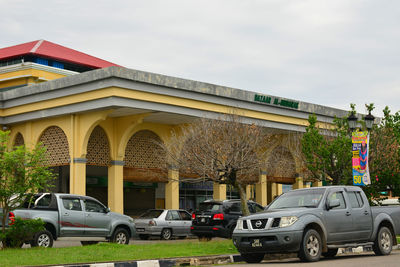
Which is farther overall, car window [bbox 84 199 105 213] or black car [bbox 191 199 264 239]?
black car [bbox 191 199 264 239]

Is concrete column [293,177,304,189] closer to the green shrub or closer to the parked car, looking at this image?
the parked car

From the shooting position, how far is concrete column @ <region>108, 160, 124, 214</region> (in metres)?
29.3

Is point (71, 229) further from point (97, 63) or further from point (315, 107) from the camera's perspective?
point (97, 63)

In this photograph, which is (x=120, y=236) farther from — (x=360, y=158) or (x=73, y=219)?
(x=360, y=158)

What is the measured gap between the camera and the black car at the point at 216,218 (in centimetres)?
2175

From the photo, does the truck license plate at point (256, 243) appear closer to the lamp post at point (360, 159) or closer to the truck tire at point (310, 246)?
the truck tire at point (310, 246)

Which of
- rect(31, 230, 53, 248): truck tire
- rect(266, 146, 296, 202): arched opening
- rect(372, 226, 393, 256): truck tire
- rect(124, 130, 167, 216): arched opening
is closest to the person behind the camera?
rect(372, 226, 393, 256): truck tire

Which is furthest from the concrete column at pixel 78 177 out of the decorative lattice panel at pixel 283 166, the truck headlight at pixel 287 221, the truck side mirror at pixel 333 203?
the truck headlight at pixel 287 221

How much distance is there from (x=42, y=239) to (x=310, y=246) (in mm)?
7781

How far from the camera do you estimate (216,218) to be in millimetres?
21859

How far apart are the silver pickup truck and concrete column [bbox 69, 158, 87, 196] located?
8762 millimetres

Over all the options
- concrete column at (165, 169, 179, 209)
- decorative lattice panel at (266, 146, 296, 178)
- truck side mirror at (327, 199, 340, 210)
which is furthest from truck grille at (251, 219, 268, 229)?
decorative lattice panel at (266, 146, 296, 178)

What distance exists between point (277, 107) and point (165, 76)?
844 centimetres

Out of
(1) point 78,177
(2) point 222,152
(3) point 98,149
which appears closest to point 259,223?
(2) point 222,152
